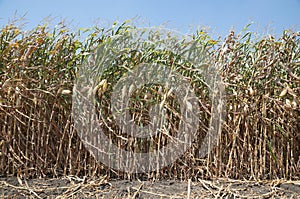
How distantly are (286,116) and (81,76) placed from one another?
1147 mm

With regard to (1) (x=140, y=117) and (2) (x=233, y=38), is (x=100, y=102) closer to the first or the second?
(1) (x=140, y=117)

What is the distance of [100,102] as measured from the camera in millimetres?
1873

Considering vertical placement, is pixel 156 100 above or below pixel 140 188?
above

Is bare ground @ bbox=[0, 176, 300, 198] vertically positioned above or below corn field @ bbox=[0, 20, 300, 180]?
below

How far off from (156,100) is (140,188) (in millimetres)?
460

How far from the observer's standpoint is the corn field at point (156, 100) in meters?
1.88

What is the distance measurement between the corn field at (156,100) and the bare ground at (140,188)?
0.25 feet

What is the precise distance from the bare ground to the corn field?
0.08m

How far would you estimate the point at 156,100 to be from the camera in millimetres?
1879

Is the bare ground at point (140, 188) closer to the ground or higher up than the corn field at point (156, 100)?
closer to the ground

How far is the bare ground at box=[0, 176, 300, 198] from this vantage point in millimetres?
1763

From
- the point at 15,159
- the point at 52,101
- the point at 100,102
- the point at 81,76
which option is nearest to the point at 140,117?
the point at 100,102

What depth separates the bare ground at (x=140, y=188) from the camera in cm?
176

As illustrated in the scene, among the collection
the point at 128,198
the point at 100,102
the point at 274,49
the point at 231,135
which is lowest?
the point at 128,198
